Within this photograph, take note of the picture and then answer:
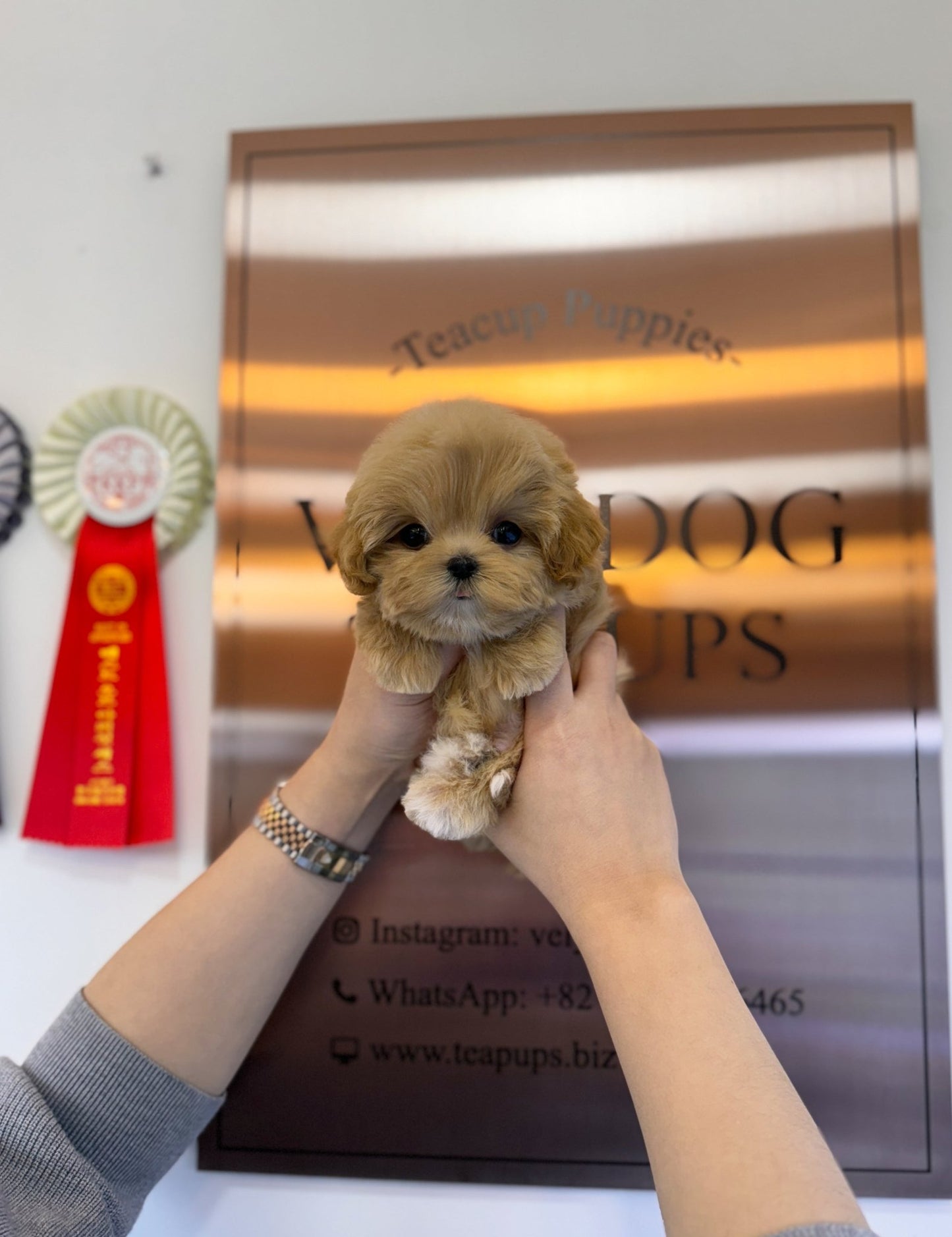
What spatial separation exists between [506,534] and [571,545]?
2.4 inches

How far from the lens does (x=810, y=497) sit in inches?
44.7

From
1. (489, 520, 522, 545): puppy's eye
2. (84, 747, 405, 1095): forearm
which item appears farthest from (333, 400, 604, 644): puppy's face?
(84, 747, 405, 1095): forearm

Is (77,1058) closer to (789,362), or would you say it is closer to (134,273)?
(134,273)

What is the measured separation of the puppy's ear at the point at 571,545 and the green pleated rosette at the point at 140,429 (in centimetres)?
72

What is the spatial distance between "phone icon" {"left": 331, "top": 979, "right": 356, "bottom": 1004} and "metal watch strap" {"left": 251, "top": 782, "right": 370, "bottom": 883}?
0.88ft

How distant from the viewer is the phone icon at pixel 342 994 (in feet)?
3.68

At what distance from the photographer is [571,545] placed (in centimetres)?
70

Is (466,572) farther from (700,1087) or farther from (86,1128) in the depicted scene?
(86,1128)

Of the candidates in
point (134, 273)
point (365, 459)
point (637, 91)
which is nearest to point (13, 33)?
point (134, 273)

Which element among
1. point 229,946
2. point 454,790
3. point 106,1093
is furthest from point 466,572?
point 106,1093

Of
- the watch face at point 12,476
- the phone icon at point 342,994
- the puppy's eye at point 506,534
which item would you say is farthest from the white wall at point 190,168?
the puppy's eye at point 506,534

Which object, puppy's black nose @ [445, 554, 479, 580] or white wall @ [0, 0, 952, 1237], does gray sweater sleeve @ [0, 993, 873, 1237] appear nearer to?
white wall @ [0, 0, 952, 1237]

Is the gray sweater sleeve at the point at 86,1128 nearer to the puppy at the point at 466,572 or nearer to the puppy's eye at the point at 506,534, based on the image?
the puppy at the point at 466,572

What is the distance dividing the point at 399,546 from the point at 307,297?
674mm
